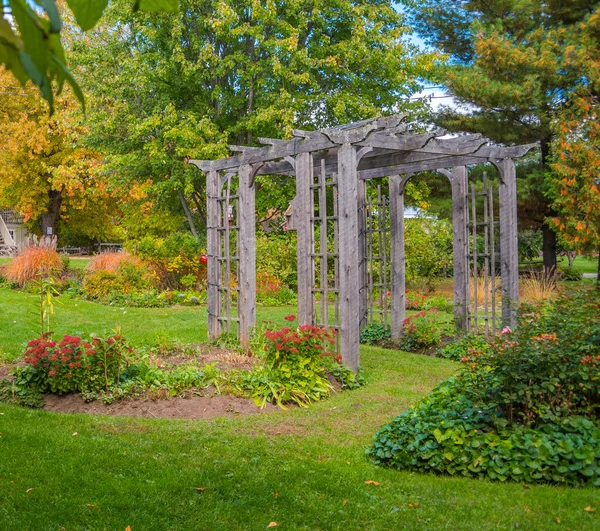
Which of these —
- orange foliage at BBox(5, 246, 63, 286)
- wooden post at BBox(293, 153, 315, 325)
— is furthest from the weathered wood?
orange foliage at BBox(5, 246, 63, 286)

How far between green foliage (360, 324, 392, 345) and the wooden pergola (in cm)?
27

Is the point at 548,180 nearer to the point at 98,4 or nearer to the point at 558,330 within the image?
the point at 558,330

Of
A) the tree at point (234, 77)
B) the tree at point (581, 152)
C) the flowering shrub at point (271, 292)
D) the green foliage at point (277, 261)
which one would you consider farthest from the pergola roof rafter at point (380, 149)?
the tree at point (581, 152)

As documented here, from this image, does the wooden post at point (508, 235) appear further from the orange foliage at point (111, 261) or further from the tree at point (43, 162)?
the tree at point (43, 162)

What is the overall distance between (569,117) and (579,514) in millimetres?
14320

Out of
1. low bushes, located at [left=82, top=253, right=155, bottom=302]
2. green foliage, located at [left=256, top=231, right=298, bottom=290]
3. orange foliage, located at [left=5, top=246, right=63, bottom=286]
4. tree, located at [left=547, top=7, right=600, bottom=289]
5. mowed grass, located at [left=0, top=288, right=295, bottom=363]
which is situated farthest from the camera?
orange foliage, located at [left=5, top=246, right=63, bottom=286]

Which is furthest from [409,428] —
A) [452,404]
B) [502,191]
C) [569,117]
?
[569,117]

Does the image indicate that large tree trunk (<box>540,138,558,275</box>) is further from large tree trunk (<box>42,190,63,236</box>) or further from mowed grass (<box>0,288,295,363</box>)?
large tree trunk (<box>42,190,63,236</box>)

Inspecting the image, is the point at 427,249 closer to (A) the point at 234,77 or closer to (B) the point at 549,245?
(B) the point at 549,245

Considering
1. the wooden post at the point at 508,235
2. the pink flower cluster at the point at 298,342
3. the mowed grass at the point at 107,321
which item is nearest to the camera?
the pink flower cluster at the point at 298,342

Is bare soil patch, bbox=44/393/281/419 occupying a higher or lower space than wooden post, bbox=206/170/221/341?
lower

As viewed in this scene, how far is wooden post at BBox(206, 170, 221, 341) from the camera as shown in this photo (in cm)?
883

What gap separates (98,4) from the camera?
3.07 feet

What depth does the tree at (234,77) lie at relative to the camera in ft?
48.2
